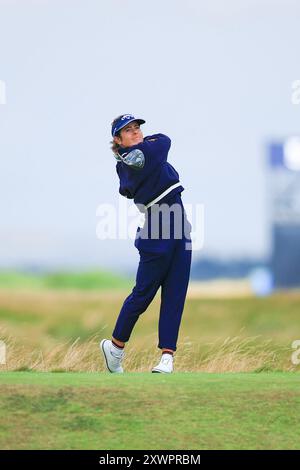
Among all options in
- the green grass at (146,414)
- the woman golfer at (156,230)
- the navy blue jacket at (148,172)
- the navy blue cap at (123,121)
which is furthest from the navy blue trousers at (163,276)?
the green grass at (146,414)

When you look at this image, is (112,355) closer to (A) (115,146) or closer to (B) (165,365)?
(B) (165,365)

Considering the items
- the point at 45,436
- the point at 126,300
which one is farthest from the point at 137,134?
the point at 45,436

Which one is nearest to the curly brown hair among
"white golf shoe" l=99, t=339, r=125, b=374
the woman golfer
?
the woman golfer

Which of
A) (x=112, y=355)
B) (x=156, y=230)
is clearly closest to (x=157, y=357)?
(x=112, y=355)

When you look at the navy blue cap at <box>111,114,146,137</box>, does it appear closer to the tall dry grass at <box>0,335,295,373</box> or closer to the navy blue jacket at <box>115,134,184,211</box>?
the navy blue jacket at <box>115,134,184,211</box>

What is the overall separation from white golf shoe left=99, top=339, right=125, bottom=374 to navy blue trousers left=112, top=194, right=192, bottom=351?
9 centimetres

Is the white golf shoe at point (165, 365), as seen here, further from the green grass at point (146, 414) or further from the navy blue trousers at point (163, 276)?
the green grass at point (146, 414)

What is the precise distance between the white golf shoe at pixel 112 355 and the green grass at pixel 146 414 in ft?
2.82

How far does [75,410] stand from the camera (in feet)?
22.7

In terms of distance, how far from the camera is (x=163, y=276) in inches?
324

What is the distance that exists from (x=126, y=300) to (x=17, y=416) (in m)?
1.69

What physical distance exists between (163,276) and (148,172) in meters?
0.77

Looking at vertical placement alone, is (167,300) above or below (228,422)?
above
